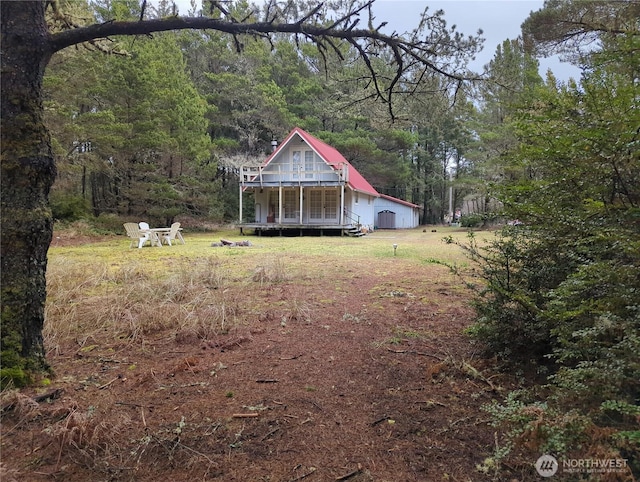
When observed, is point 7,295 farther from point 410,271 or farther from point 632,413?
point 410,271

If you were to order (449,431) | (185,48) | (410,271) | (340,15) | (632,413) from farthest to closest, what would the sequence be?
1. (185,48)
2. (410,271)
3. (340,15)
4. (449,431)
5. (632,413)

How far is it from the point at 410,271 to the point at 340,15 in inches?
226

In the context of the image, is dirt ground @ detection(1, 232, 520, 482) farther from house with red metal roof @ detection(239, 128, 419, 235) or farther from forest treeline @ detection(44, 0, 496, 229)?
house with red metal roof @ detection(239, 128, 419, 235)

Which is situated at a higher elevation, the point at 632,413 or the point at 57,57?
the point at 57,57

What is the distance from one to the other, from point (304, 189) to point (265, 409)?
20.8 meters

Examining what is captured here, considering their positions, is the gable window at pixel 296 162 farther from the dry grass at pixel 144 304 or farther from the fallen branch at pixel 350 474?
A: the fallen branch at pixel 350 474

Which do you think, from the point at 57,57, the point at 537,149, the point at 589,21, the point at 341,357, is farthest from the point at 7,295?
the point at 57,57

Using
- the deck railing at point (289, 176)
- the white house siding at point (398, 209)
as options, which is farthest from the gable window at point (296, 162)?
the white house siding at point (398, 209)

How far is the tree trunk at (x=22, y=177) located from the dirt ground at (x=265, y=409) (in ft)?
1.54

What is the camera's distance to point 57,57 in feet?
42.7

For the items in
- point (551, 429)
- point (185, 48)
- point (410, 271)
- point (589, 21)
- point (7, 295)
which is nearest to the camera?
point (551, 429)

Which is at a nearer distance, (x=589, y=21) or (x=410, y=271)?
(x=589, y=21)

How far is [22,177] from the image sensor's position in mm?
2523

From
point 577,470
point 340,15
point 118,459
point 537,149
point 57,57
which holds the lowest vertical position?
point 118,459
